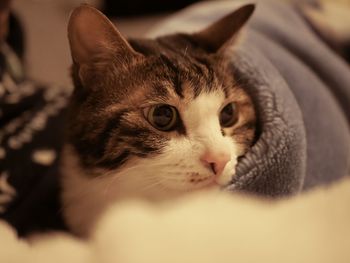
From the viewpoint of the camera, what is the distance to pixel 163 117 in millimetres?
743

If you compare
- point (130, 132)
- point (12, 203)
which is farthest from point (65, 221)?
point (130, 132)

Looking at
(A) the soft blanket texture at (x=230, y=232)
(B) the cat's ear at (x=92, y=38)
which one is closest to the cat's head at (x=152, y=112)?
(B) the cat's ear at (x=92, y=38)

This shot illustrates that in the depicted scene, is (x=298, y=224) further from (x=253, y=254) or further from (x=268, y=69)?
(x=268, y=69)

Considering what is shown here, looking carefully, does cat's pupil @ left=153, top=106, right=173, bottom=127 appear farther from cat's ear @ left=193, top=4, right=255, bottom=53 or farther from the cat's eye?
cat's ear @ left=193, top=4, right=255, bottom=53

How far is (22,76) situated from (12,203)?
671mm

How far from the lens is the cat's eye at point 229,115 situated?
0.81m

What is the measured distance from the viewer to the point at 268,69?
887 mm

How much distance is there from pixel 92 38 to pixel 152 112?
0.19 meters

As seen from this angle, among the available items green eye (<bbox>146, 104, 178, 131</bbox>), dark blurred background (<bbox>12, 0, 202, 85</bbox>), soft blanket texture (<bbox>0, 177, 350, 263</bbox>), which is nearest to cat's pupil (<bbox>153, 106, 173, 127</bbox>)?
green eye (<bbox>146, 104, 178, 131</bbox>)

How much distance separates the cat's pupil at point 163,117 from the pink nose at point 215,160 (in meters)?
0.10

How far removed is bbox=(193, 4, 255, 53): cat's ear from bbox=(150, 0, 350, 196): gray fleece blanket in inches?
2.0

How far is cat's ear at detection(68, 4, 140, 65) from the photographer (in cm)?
69

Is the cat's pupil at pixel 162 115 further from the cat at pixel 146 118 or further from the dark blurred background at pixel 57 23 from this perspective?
the dark blurred background at pixel 57 23

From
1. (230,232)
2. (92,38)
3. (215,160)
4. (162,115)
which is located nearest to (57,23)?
(92,38)
